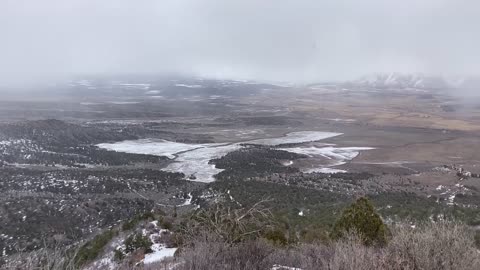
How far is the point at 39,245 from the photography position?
3262 cm

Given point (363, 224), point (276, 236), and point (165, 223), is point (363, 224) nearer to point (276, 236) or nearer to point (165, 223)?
point (276, 236)

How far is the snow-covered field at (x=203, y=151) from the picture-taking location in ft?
211

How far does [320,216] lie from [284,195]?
1090cm

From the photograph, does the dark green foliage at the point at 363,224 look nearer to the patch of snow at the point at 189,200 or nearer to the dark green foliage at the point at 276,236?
the dark green foliage at the point at 276,236

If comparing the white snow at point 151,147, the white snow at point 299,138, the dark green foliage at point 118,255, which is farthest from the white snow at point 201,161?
the dark green foliage at point 118,255

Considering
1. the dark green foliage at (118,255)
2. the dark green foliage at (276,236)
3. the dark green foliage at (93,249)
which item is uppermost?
the dark green foliage at (276,236)

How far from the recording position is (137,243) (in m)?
26.8

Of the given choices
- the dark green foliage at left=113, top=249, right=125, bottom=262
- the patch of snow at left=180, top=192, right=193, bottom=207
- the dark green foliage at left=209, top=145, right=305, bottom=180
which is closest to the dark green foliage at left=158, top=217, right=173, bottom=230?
the dark green foliage at left=113, top=249, right=125, bottom=262

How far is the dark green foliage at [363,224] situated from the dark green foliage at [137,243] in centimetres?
1017

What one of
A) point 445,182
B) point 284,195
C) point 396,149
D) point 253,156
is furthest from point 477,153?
point 284,195

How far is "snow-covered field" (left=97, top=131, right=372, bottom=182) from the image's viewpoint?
64.4 meters

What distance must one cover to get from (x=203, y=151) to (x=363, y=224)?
187 feet

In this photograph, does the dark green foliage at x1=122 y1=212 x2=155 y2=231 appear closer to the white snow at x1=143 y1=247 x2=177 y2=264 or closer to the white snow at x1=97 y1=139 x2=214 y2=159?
the white snow at x1=143 y1=247 x2=177 y2=264

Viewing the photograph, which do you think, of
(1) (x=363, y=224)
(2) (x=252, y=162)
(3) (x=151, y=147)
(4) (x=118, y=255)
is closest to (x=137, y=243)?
(4) (x=118, y=255)
